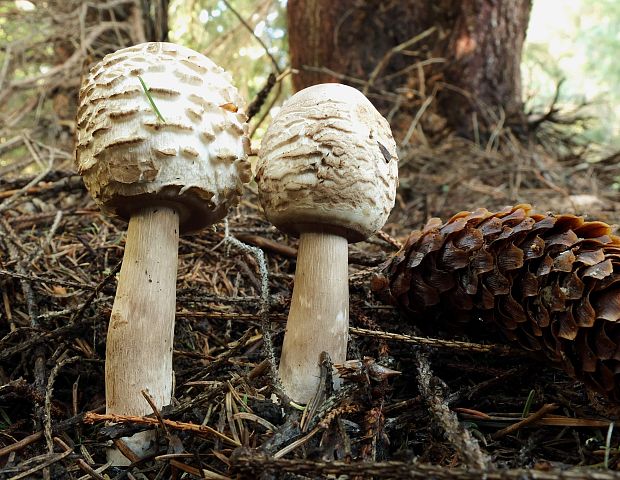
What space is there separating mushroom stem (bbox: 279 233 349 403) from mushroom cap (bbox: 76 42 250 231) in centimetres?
43

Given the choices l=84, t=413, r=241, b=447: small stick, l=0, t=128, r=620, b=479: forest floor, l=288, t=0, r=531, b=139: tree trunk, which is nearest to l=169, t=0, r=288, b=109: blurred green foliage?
l=288, t=0, r=531, b=139: tree trunk

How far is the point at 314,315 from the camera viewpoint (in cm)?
192

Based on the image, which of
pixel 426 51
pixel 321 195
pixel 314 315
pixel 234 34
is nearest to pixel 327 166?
pixel 321 195

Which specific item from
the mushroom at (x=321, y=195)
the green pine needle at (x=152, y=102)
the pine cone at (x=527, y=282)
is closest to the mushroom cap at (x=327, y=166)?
the mushroom at (x=321, y=195)

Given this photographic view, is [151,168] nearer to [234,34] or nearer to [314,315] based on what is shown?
[314,315]

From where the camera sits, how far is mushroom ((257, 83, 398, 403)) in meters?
1.81

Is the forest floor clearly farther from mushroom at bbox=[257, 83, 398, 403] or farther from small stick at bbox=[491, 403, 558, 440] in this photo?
mushroom at bbox=[257, 83, 398, 403]

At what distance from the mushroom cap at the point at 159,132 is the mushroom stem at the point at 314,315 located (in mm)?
429

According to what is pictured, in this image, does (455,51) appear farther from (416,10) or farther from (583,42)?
(583,42)

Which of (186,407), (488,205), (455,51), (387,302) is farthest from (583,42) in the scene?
(186,407)

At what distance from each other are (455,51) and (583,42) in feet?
43.3

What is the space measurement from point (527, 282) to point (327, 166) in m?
0.83

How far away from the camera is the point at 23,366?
2.02m

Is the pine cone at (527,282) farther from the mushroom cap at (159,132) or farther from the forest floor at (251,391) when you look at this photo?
the mushroom cap at (159,132)
